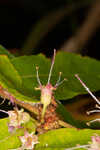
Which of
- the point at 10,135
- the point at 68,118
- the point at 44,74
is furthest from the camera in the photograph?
the point at 44,74

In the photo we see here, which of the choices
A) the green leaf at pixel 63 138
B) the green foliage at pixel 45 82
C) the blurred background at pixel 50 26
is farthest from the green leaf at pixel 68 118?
the blurred background at pixel 50 26

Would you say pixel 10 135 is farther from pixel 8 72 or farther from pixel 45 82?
pixel 45 82

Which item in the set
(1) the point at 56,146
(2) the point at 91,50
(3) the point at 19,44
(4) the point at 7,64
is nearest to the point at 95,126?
(1) the point at 56,146

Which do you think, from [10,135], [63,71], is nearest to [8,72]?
[10,135]

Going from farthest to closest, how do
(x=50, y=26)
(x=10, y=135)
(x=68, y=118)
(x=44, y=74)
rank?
(x=50, y=26)
(x=44, y=74)
(x=68, y=118)
(x=10, y=135)

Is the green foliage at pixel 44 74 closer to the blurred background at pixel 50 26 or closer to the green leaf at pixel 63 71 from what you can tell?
the green leaf at pixel 63 71

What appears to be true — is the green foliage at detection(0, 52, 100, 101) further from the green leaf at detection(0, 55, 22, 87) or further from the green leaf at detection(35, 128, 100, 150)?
the green leaf at detection(35, 128, 100, 150)
